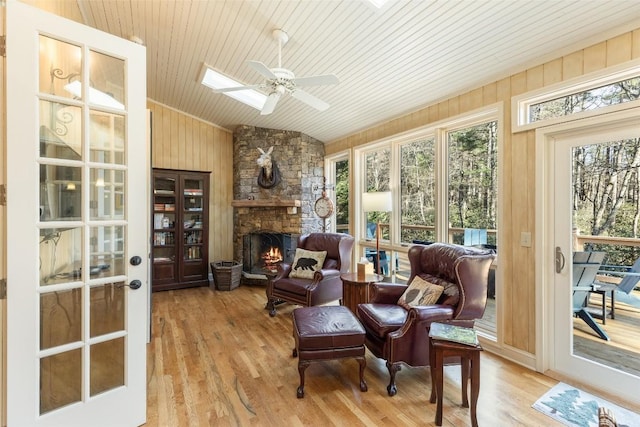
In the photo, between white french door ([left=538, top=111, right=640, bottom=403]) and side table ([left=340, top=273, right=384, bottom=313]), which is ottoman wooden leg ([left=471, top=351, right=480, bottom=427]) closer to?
white french door ([left=538, top=111, right=640, bottom=403])

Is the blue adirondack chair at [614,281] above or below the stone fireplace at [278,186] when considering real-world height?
below

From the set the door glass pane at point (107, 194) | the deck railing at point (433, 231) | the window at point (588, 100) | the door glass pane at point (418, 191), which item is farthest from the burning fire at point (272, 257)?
the window at point (588, 100)

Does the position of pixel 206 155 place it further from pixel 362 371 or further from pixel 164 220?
pixel 362 371

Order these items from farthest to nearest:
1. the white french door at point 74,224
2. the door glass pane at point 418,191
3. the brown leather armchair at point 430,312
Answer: the door glass pane at point 418,191
the brown leather armchair at point 430,312
the white french door at point 74,224

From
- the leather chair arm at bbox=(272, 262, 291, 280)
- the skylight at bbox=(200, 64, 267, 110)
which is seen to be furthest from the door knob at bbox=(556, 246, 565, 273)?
the skylight at bbox=(200, 64, 267, 110)

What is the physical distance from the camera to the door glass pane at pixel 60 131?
161 centimetres

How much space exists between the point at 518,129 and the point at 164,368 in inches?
154

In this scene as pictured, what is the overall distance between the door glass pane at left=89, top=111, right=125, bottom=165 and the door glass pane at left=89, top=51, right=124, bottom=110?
0.25ft

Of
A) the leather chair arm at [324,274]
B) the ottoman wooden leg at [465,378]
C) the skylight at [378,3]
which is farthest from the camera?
the leather chair arm at [324,274]

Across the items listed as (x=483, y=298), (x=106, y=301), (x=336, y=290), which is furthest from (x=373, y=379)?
(x=106, y=301)

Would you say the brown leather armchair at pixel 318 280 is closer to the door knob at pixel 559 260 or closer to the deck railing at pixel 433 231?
the deck railing at pixel 433 231

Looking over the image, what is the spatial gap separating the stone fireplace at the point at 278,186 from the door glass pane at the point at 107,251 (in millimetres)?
3581

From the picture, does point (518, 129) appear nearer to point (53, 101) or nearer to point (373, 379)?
point (373, 379)

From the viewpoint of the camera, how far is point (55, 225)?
5.36ft
